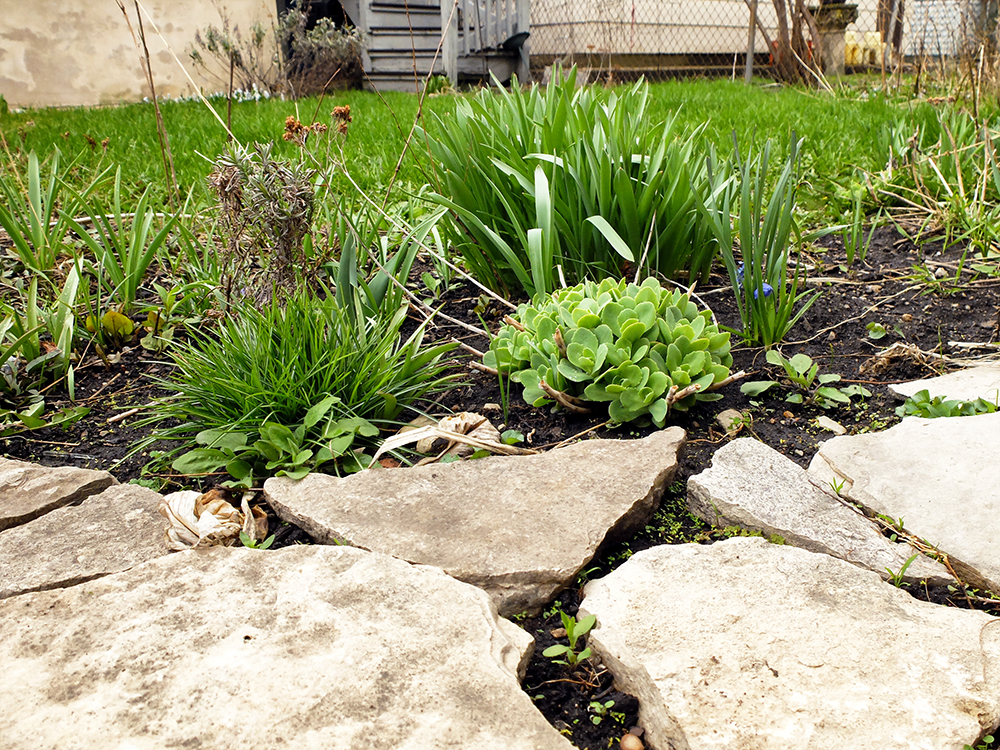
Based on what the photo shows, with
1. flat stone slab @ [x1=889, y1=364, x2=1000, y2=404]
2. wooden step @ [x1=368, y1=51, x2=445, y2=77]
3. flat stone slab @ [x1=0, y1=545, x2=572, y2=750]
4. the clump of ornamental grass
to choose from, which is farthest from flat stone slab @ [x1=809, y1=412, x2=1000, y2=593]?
wooden step @ [x1=368, y1=51, x2=445, y2=77]

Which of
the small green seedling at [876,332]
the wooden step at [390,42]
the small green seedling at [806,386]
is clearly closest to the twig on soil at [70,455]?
the small green seedling at [806,386]

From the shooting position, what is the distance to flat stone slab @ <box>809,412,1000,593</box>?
136 centimetres

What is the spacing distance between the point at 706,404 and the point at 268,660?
127 cm

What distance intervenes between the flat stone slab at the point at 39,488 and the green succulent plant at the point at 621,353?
0.96 metres

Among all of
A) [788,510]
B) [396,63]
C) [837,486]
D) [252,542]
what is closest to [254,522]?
[252,542]

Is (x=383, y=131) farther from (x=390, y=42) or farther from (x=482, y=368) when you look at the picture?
(x=390, y=42)

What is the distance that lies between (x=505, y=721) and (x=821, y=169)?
3484mm

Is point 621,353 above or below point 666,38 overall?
below

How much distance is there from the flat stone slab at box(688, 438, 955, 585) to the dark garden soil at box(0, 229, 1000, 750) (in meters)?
0.05

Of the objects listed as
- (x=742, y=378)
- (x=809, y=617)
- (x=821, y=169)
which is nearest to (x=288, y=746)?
(x=809, y=617)

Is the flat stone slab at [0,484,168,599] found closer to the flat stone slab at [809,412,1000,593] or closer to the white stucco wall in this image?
the flat stone slab at [809,412,1000,593]

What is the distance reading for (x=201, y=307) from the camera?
242 cm

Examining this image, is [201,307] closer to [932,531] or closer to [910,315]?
[932,531]

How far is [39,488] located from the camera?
5.33ft
